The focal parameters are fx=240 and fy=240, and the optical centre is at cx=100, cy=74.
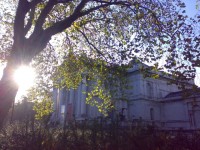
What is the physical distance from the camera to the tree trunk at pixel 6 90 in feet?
34.3

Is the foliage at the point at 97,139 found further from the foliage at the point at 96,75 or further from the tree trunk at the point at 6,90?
the foliage at the point at 96,75

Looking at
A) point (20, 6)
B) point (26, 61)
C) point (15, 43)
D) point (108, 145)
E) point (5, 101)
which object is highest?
point (20, 6)

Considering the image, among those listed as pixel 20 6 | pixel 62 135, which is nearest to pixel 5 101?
pixel 62 135

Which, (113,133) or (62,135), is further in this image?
(113,133)

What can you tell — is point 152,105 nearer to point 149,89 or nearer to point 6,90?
point 149,89

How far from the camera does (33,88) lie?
19.2 meters

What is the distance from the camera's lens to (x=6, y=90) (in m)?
10.6

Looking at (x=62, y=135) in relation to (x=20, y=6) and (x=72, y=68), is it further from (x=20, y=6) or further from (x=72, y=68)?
(x=72, y=68)

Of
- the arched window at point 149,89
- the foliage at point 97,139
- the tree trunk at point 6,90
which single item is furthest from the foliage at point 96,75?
the arched window at point 149,89

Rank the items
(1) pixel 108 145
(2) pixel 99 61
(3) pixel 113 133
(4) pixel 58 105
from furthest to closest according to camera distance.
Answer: (4) pixel 58 105, (2) pixel 99 61, (3) pixel 113 133, (1) pixel 108 145

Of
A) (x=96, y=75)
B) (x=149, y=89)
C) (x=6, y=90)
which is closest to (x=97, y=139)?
(x=6, y=90)

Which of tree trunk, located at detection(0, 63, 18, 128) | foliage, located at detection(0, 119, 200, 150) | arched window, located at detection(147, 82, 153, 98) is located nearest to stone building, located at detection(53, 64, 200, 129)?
arched window, located at detection(147, 82, 153, 98)

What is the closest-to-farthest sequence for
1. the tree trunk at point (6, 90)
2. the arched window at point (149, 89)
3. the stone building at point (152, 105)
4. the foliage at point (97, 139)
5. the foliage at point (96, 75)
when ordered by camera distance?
the foliage at point (97, 139) < the tree trunk at point (6, 90) < the foliage at point (96, 75) < the stone building at point (152, 105) < the arched window at point (149, 89)

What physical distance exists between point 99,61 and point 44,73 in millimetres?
5011
